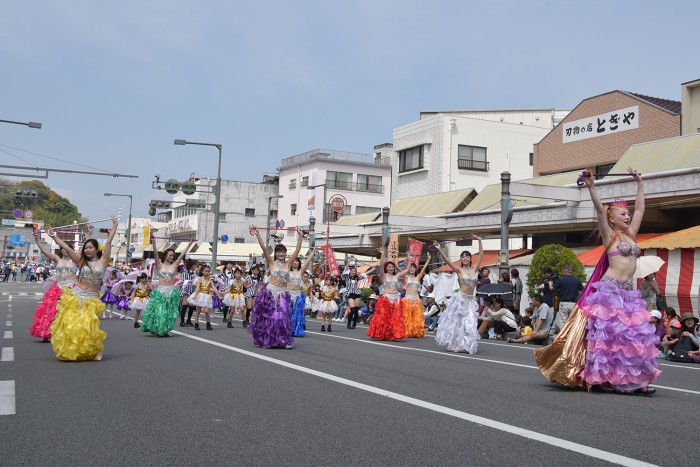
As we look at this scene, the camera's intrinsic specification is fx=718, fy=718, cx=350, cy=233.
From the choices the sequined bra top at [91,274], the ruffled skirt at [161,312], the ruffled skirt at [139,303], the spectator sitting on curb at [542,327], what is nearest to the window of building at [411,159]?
the ruffled skirt at [139,303]

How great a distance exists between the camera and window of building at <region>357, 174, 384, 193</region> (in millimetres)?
66125

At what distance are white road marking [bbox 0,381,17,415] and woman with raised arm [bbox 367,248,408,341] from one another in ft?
33.2

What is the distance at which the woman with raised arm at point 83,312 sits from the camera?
10.3m

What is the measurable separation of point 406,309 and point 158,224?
292 ft

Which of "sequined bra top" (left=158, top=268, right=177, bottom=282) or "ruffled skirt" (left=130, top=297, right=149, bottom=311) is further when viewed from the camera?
"ruffled skirt" (left=130, top=297, right=149, bottom=311)

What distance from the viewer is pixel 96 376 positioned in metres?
8.79

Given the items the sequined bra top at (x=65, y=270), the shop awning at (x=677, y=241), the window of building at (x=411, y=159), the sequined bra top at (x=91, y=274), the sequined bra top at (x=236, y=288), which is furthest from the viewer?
the window of building at (x=411, y=159)

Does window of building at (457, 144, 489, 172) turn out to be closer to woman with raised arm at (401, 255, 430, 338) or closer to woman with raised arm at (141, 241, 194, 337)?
woman with raised arm at (401, 255, 430, 338)

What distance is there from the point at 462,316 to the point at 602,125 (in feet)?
70.6

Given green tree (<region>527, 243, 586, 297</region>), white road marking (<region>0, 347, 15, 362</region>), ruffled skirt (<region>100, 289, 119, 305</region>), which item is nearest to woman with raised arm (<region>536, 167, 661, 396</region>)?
white road marking (<region>0, 347, 15, 362</region>)

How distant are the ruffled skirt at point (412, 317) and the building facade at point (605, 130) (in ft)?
53.4

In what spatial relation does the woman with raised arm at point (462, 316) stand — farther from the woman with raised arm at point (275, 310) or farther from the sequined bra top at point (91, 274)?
the sequined bra top at point (91, 274)

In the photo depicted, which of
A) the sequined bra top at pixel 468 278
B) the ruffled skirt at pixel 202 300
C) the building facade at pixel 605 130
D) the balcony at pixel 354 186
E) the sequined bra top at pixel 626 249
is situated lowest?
the ruffled skirt at pixel 202 300

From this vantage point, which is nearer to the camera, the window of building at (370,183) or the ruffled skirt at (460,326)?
the ruffled skirt at (460,326)
